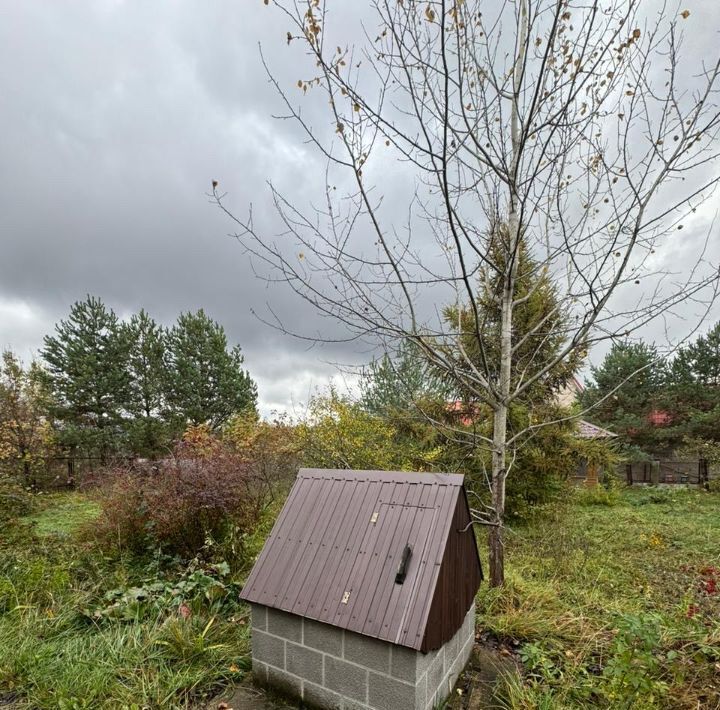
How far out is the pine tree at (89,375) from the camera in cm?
1482

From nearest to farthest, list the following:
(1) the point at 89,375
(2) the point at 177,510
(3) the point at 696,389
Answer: (2) the point at 177,510
(1) the point at 89,375
(3) the point at 696,389

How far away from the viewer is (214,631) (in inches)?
128

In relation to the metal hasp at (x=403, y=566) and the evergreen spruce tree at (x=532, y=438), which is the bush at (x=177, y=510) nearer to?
the metal hasp at (x=403, y=566)

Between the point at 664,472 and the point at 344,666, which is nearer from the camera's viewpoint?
the point at 344,666

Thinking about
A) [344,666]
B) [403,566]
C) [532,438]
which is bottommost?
[344,666]

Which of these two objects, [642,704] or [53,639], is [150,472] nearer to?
[53,639]

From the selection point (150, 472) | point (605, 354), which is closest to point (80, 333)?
point (150, 472)

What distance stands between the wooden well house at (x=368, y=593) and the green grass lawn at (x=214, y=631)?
0.55 m

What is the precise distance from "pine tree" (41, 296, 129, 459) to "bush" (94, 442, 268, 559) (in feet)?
37.4

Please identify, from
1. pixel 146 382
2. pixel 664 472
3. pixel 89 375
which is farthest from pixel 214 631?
pixel 664 472

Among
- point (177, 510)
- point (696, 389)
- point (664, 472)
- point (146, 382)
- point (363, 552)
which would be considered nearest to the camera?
point (363, 552)

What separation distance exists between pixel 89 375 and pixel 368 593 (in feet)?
53.0

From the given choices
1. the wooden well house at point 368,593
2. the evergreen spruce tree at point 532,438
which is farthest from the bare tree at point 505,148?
the evergreen spruce tree at point 532,438

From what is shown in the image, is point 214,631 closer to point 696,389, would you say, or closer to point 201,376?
point 201,376
